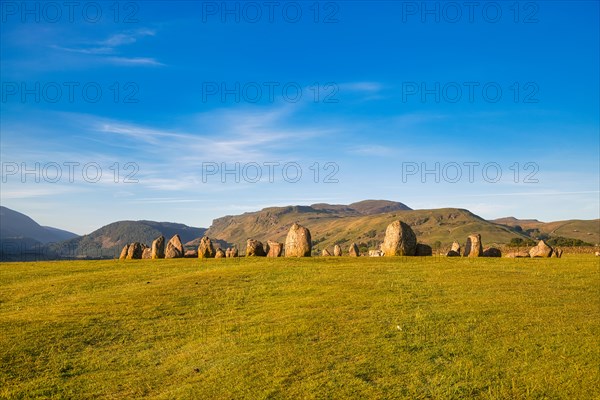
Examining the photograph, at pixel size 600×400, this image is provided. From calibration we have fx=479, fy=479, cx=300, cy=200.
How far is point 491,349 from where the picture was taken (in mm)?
15391

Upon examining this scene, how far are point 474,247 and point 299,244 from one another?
16.9 meters

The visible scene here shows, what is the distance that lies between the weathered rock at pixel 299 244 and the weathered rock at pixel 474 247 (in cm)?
1552

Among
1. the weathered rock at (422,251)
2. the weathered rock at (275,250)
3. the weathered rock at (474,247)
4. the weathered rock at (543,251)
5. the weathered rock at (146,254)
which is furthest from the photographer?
the weathered rock at (146,254)

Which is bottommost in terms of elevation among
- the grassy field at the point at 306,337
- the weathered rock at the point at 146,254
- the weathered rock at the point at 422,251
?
the grassy field at the point at 306,337

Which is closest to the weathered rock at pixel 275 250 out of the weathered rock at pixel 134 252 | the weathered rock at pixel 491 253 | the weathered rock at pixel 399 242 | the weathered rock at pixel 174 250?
the weathered rock at pixel 174 250

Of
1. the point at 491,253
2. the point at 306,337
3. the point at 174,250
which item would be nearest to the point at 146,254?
the point at 174,250

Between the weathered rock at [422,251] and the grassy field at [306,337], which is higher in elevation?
the weathered rock at [422,251]

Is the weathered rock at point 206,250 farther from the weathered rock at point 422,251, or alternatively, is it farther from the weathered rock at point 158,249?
the weathered rock at point 422,251

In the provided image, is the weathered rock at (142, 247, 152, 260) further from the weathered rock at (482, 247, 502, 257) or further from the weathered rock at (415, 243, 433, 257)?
the weathered rock at (482, 247, 502, 257)

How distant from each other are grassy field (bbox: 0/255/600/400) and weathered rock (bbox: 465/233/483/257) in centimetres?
1608

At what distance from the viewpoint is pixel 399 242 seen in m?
43.0

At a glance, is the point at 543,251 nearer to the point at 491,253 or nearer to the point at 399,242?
the point at 491,253

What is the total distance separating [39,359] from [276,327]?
7.97 metres

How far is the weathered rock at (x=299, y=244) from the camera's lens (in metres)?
43.9
